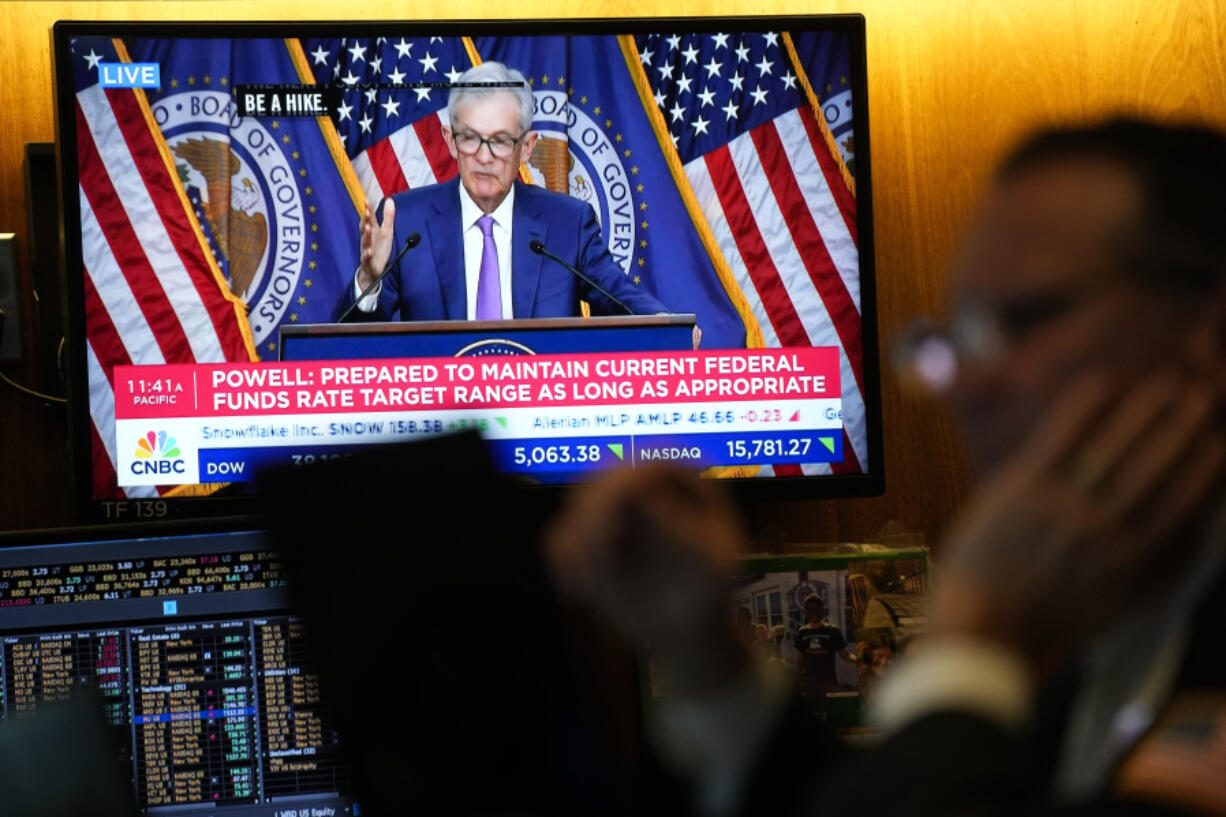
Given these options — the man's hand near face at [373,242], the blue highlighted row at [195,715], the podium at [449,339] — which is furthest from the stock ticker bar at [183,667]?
the man's hand near face at [373,242]

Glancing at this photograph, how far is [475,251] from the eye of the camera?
71.2 inches

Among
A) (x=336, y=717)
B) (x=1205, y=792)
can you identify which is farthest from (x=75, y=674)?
(x=1205, y=792)

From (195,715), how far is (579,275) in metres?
0.74

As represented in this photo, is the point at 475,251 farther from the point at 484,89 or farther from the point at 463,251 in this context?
the point at 484,89

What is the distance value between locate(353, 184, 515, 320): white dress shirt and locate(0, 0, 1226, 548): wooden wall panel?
0.31 m

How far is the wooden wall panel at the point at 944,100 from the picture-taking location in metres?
1.97

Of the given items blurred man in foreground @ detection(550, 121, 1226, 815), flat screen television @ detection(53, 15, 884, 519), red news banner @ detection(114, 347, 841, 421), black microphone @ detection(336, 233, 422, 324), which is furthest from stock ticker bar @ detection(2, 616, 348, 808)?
blurred man in foreground @ detection(550, 121, 1226, 815)

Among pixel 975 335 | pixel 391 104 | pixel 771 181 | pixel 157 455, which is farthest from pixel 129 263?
pixel 975 335

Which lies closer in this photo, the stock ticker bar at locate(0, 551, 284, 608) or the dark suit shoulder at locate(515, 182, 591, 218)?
the stock ticker bar at locate(0, 551, 284, 608)

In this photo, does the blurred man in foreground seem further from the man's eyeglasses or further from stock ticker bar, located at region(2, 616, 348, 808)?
the man's eyeglasses

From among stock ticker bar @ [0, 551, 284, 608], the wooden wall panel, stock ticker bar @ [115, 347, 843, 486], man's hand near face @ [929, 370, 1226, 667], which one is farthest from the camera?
the wooden wall panel

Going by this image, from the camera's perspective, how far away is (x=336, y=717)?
915mm

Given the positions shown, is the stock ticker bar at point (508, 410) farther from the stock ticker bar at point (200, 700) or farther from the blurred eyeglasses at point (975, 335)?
the blurred eyeglasses at point (975, 335)

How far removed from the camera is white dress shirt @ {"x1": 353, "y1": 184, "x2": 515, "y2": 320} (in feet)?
5.90
